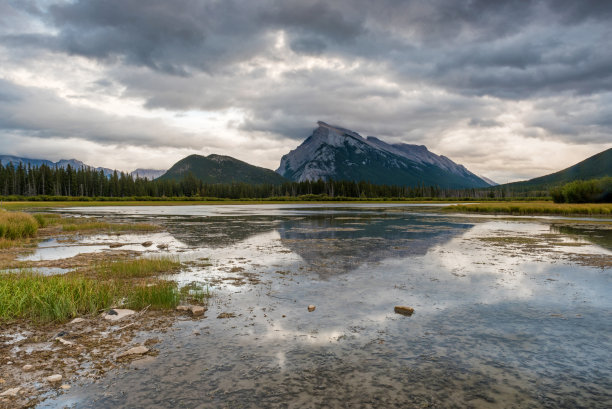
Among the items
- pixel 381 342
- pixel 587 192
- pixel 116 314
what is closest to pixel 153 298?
pixel 116 314

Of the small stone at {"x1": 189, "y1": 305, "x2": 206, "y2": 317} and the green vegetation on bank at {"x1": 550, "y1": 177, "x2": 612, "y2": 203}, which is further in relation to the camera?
the green vegetation on bank at {"x1": 550, "y1": 177, "x2": 612, "y2": 203}

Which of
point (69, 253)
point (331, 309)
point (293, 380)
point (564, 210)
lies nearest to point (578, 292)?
point (331, 309)

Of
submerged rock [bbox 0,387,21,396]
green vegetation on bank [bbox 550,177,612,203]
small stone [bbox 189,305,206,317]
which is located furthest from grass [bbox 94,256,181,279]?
green vegetation on bank [bbox 550,177,612,203]

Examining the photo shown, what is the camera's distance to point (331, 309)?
42.9ft

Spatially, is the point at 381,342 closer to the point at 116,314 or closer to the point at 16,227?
the point at 116,314

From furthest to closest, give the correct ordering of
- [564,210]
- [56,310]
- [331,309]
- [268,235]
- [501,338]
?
Answer: [564,210], [268,235], [331,309], [56,310], [501,338]

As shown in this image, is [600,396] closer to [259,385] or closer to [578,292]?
[259,385]

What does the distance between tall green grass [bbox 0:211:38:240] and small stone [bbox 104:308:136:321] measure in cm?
2759

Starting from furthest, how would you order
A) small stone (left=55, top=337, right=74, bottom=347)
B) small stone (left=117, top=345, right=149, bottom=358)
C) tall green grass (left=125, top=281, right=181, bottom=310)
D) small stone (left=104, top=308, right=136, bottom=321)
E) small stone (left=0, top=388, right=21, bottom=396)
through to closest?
tall green grass (left=125, top=281, right=181, bottom=310)
small stone (left=104, top=308, right=136, bottom=321)
small stone (left=55, top=337, right=74, bottom=347)
small stone (left=117, top=345, right=149, bottom=358)
small stone (left=0, top=388, right=21, bottom=396)

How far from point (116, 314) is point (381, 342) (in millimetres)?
8861

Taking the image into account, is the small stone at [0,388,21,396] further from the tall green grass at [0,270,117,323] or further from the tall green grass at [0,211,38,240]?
the tall green grass at [0,211,38,240]

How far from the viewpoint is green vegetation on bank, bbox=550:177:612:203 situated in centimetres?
10338

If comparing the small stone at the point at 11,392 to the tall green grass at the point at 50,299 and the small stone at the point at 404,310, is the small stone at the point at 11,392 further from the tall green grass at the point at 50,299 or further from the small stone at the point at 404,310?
the small stone at the point at 404,310

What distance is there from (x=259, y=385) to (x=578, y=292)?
14.8 metres
